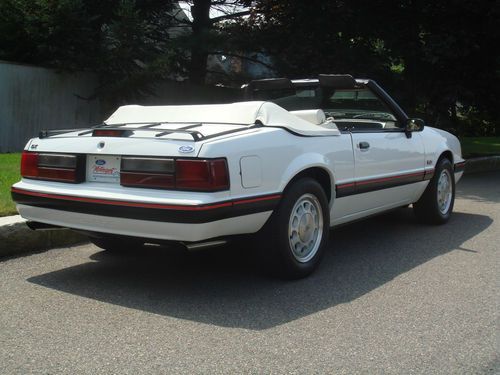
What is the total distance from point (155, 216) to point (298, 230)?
3.81 ft

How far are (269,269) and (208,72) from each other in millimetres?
10651

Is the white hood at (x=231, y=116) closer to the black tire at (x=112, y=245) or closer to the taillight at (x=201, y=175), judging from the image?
the taillight at (x=201, y=175)

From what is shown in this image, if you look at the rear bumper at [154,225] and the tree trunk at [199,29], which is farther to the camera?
the tree trunk at [199,29]

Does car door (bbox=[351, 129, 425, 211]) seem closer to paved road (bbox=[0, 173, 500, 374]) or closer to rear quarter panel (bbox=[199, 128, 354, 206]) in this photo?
rear quarter panel (bbox=[199, 128, 354, 206])

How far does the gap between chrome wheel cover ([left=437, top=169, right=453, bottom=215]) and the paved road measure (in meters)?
1.07

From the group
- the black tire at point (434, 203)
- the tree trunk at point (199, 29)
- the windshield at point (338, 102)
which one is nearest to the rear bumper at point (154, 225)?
the windshield at point (338, 102)

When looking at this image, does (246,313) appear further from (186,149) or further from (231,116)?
(231,116)

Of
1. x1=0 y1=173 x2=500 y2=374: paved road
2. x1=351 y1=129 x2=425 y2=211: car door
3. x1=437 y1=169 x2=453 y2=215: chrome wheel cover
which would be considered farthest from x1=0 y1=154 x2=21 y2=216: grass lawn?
x1=437 y1=169 x2=453 y2=215: chrome wheel cover

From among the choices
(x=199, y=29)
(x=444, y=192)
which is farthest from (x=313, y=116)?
(x=199, y=29)

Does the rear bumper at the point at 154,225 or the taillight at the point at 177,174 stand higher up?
the taillight at the point at 177,174

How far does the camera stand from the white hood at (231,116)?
14.0 ft

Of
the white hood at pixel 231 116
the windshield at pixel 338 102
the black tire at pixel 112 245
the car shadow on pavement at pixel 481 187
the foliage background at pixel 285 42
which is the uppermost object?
the foliage background at pixel 285 42

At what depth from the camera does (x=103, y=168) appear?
13.1 feet

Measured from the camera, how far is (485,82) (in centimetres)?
1250
